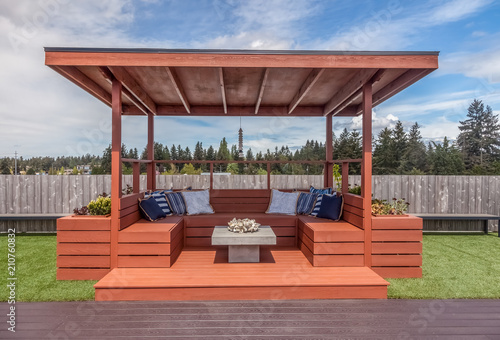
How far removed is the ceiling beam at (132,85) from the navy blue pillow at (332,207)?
11.2 feet

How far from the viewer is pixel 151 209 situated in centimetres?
446

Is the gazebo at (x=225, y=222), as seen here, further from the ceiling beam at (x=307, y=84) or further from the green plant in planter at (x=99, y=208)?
the green plant in planter at (x=99, y=208)

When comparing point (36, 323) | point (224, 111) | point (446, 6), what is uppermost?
point (446, 6)

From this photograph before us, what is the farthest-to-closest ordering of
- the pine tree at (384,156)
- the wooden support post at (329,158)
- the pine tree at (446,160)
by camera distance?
the pine tree at (384,156)
the pine tree at (446,160)
the wooden support post at (329,158)

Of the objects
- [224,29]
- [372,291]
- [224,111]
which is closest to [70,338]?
[372,291]

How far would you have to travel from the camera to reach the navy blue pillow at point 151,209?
4371 millimetres

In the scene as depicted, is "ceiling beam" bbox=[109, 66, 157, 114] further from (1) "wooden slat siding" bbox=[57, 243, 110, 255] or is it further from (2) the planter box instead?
(1) "wooden slat siding" bbox=[57, 243, 110, 255]

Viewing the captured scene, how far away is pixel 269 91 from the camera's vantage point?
509cm

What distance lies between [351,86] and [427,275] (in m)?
2.78

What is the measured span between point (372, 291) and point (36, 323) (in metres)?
3.13

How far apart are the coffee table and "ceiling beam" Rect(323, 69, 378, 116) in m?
2.36

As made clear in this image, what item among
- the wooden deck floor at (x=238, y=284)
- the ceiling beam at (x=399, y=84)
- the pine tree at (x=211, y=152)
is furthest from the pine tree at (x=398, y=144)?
the wooden deck floor at (x=238, y=284)

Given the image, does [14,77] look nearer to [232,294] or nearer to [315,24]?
[232,294]

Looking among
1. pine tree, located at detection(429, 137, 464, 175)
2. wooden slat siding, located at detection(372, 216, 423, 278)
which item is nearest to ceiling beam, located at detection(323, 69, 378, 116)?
wooden slat siding, located at detection(372, 216, 423, 278)
